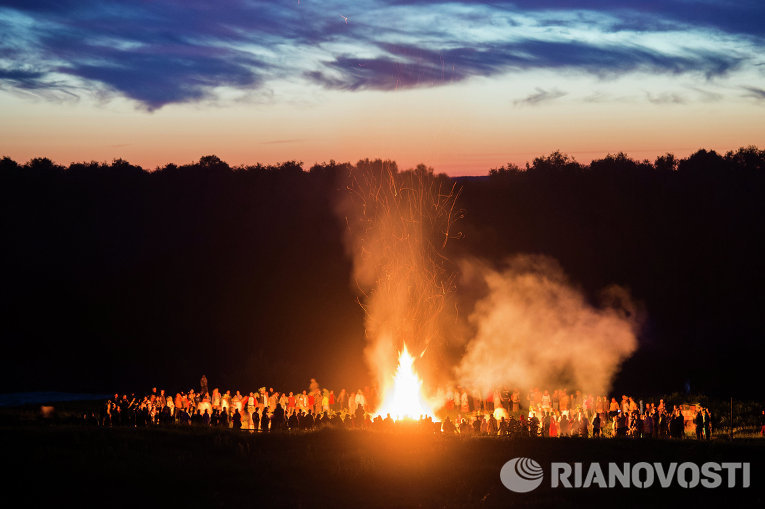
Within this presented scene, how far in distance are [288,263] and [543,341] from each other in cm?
3128

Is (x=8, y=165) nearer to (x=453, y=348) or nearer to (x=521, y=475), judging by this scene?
(x=453, y=348)

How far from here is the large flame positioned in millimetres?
34594

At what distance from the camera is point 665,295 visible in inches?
2539

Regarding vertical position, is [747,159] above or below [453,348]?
above

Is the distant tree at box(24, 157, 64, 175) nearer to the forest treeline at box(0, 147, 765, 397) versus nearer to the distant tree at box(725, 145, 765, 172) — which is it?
the forest treeline at box(0, 147, 765, 397)

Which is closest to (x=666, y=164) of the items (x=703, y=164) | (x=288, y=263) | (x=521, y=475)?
(x=703, y=164)

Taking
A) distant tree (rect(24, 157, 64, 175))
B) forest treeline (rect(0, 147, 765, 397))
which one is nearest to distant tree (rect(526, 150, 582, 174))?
forest treeline (rect(0, 147, 765, 397))

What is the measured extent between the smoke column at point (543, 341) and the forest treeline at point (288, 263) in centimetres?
174

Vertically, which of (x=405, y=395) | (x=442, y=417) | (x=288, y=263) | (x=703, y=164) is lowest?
(x=442, y=417)

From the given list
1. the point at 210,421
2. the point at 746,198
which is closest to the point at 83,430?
the point at 210,421

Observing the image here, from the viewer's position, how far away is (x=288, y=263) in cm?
7438

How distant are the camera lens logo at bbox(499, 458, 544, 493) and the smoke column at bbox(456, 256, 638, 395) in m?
15.9

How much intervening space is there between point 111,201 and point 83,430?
232 ft

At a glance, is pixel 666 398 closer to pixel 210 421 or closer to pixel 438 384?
pixel 438 384
